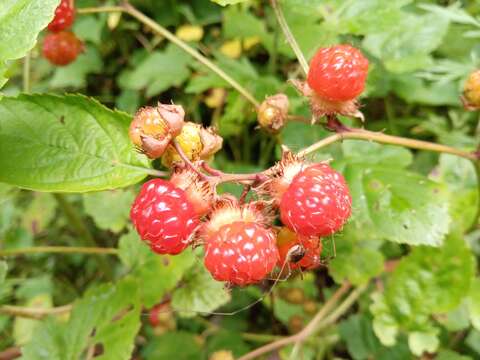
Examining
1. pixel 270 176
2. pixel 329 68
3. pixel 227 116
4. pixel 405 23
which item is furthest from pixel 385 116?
pixel 270 176

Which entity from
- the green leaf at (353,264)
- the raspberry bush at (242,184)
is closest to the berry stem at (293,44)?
the raspberry bush at (242,184)

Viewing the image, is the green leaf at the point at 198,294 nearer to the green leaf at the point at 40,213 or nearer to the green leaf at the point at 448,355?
the green leaf at the point at 448,355

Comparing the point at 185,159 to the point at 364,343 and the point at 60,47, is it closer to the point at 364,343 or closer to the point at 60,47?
the point at 60,47

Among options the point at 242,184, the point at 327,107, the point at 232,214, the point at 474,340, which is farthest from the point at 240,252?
the point at 474,340

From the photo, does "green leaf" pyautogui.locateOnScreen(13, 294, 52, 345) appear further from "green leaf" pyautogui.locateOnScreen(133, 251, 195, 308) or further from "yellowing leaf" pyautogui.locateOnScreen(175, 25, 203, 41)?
"yellowing leaf" pyautogui.locateOnScreen(175, 25, 203, 41)

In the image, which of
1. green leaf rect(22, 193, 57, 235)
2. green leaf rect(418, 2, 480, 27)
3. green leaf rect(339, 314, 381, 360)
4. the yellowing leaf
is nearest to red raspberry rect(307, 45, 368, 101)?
green leaf rect(418, 2, 480, 27)

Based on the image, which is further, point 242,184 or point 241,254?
point 242,184
